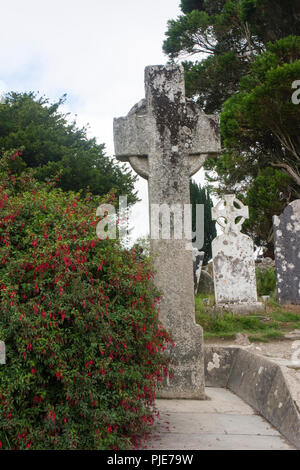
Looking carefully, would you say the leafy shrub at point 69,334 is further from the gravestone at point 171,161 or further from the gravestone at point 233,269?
the gravestone at point 233,269

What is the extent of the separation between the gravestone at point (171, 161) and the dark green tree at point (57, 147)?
13.1 meters

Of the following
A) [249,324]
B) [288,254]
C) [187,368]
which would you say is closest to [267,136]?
[288,254]

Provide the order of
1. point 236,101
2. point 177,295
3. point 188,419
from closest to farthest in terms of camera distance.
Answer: point 188,419, point 177,295, point 236,101

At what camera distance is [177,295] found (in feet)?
15.5

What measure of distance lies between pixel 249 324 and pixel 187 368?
18.2ft

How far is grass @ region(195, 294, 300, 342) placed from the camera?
29.7ft

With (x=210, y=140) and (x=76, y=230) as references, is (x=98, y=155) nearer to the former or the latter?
(x=210, y=140)

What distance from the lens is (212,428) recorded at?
326 cm

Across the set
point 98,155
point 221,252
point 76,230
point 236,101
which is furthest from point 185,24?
point 76,230

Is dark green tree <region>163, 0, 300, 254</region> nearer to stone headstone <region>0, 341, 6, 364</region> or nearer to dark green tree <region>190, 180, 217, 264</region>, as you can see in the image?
dark green tree <region>190, 180, 217, 264</region>

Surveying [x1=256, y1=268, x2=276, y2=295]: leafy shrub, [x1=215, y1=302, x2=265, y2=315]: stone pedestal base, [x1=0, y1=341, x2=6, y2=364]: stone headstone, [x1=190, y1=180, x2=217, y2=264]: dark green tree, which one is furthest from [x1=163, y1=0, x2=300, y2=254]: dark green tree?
[x1=0, y1=341, x2=6, y2=364]: stone headstone

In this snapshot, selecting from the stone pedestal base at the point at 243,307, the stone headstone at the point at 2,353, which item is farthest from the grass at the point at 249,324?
the stone headstone at the point at 2,353

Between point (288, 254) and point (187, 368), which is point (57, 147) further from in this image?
point (187, 368)
